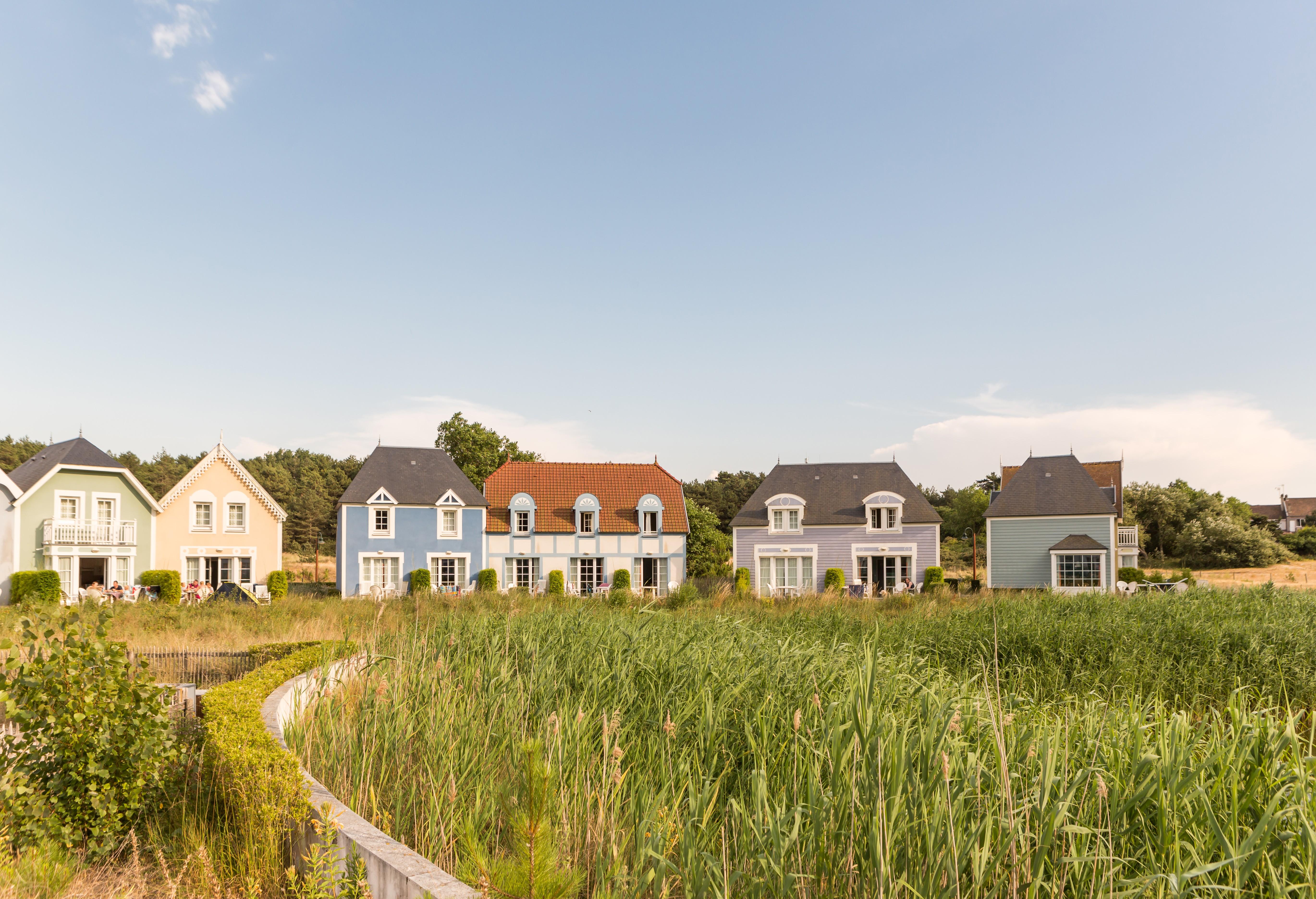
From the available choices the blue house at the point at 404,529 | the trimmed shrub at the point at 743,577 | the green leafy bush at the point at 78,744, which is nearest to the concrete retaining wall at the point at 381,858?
the green leafy bush at the point at 78,744

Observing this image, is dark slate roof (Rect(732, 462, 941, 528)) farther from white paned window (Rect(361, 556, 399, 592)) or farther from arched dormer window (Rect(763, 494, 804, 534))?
white paned window (Rect(361, 556, 399, 592))

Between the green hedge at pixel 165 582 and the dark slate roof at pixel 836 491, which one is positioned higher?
the dark slate roof at pixel 836 491

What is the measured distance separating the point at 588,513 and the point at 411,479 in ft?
23.3

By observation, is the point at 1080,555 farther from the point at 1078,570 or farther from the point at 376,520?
the point at 376,520

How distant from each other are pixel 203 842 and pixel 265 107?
956cm

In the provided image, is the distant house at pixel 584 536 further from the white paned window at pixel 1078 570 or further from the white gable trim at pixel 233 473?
the white paned window at pixel 1078 570

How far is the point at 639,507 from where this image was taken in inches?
1179

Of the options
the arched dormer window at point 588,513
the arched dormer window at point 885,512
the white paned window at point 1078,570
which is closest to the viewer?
the white paned window at point 1078,570

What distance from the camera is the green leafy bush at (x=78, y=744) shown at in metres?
3.88

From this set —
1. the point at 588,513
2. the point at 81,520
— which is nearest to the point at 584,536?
the point at 588,513

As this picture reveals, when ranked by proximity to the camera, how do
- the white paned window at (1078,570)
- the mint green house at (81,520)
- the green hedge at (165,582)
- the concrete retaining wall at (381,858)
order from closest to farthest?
the concrete retaining wall at (381,858)
the mint green house at (81,520)
the green hedge at (165,582)
the white paned window at (1078,570)

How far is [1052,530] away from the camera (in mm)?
30359

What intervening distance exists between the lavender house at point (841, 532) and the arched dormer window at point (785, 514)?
27 mm

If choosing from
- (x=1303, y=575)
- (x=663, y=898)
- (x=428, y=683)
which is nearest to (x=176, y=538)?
(x=428, y=683)
